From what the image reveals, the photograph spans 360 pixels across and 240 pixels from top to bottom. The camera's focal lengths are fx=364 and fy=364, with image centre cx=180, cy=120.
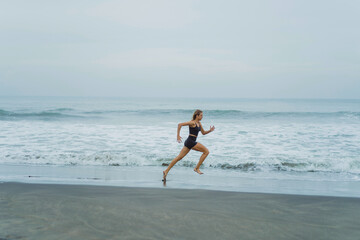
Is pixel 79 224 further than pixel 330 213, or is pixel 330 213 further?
pixel 330 213

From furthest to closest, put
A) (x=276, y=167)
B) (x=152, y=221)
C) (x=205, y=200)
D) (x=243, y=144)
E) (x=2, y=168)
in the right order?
(x=243, y=144)
(x=276, y=167)
(x=2, y=168)
(x=205, y=200)
(x=152, y=221)

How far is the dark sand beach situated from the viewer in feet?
15.8

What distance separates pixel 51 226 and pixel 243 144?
12.6 metres

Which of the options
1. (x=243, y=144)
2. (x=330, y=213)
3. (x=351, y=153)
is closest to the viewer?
(x=330, y=213)

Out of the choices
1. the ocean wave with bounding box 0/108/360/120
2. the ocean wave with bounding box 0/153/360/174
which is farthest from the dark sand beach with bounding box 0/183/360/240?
the ocean wave with bounding box 0/108/360/120

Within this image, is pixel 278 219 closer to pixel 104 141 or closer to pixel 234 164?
pixel 234 164

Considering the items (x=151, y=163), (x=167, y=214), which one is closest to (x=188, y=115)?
(x=151, y=163)

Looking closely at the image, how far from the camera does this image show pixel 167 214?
225 inches

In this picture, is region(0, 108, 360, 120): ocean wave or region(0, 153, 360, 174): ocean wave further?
region(0, 108, 360, 120): ocean wave

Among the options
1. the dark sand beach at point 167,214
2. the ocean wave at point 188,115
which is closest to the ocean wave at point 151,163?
the dark sand beach at point 167,214

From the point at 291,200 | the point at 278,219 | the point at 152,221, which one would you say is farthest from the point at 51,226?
the point at 291,200

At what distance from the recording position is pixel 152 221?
5.32 metres

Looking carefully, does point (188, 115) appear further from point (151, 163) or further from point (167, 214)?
point (167, 214)

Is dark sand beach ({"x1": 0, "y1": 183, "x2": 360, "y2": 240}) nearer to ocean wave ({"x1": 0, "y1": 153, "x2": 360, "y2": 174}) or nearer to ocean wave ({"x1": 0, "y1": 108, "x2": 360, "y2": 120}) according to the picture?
ocean wave ({"x1": 0, "y1": 153, "x2": 360, "y2": 174})
